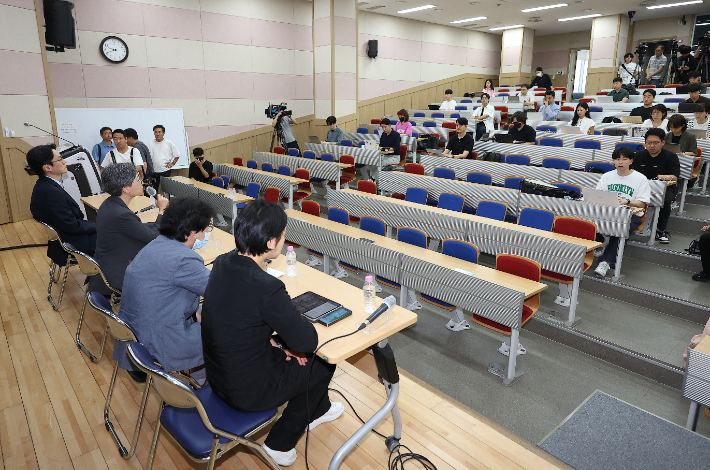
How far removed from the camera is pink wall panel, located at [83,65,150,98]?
328 inches

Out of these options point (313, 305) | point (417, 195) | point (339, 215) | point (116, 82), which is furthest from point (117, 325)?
point (116, 82)

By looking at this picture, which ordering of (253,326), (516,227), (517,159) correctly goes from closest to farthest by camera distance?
(253,326) < (516,227) < (517,159)

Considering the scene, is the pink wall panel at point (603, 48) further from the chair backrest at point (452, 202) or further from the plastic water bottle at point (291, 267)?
the plastic water bottle at point (291, 267)

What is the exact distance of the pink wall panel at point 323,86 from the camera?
440 inches

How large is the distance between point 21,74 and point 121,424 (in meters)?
6.71

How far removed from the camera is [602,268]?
4.56 m

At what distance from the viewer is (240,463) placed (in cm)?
238

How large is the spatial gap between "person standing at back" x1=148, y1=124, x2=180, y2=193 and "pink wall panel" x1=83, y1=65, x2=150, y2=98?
1458mm

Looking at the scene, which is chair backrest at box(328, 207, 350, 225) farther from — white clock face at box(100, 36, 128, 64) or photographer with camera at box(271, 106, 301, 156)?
white clock face at box(100, 36, 128, 64)

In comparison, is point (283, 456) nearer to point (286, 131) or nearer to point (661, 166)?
point (661, 166)

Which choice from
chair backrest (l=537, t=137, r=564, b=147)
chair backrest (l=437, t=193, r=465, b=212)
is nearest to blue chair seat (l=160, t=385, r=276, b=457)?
chair backrest (l=437, t=193, r=465, b=212)

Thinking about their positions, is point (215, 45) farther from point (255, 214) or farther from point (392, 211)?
point (255, 214)

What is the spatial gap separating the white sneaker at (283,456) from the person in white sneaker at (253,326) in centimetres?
39

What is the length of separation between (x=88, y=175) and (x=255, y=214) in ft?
20.0
